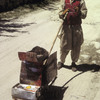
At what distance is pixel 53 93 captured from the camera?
4.97m

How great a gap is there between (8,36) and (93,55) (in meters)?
3.49

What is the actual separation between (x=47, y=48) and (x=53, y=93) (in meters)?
2.93

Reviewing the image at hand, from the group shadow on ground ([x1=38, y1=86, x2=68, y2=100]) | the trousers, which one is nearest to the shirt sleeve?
the trousers

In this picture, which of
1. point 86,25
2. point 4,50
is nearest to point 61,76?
point 4,50

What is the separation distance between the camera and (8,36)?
352 inches

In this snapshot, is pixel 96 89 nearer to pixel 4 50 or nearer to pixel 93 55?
pixel 93 55

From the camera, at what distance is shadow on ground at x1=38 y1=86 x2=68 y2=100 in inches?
184

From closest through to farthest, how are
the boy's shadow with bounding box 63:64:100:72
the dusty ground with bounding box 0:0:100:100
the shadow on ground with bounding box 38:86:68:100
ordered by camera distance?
the shadow on ground with bounding box 38:86:68:100 < the dusty ground with bounding box 0:0:100:100 < the boy's shadow with bounding box 63:64:100:72

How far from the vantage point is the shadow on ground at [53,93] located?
15.4 ft

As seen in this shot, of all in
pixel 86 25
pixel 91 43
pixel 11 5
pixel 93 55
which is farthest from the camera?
pixel 11 5

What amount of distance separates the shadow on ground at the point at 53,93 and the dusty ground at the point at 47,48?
0.09 m

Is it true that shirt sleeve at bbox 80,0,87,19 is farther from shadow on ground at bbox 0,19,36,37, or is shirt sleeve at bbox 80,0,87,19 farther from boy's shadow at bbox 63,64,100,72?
shadow on ground at bbox 0,19,36,37

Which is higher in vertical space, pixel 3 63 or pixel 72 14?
pixel 72 14

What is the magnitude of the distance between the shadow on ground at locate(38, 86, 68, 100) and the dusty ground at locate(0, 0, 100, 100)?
0.30 ft
